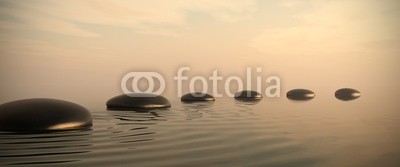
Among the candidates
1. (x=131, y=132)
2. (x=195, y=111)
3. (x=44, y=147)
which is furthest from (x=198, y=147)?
(x=195, y=111)

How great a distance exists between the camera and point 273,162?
6750mm

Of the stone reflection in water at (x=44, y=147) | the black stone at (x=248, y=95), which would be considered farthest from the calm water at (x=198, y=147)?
the black stone at (x=248, y=95)

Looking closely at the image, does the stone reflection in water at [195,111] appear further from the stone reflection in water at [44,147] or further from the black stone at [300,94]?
the black stone at [300,94]

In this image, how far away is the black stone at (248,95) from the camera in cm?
3531

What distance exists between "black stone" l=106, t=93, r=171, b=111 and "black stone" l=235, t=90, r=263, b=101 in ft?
53.2

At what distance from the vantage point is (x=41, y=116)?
10500 millimetres

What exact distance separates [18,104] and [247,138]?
6.72 metres

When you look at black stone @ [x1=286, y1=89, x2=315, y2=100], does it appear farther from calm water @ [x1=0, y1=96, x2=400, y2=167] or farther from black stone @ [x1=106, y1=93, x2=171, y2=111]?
calm water @ [x1=0, y1=96, x2=400, y2=167]

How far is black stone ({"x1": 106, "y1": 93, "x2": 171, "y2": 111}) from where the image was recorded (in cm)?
1958

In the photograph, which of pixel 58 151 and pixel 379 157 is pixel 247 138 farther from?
pixel 58 151

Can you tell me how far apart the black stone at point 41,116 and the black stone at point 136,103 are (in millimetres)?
8015

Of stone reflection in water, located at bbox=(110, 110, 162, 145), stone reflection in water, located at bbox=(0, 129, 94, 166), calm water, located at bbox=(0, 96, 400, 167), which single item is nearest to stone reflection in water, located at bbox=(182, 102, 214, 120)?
stone reflection in water, located at bbox=(110, 110, 162, 145)

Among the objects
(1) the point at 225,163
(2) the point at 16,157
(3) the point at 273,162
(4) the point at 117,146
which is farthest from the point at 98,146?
(3) the point at 273,162

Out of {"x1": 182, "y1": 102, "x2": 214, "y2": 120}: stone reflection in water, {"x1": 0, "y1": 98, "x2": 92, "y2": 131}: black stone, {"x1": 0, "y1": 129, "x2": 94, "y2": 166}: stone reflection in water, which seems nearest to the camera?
{"x1": 0, "y1": 129, "x2": 94, "y2": 166}: stone reflection in water
